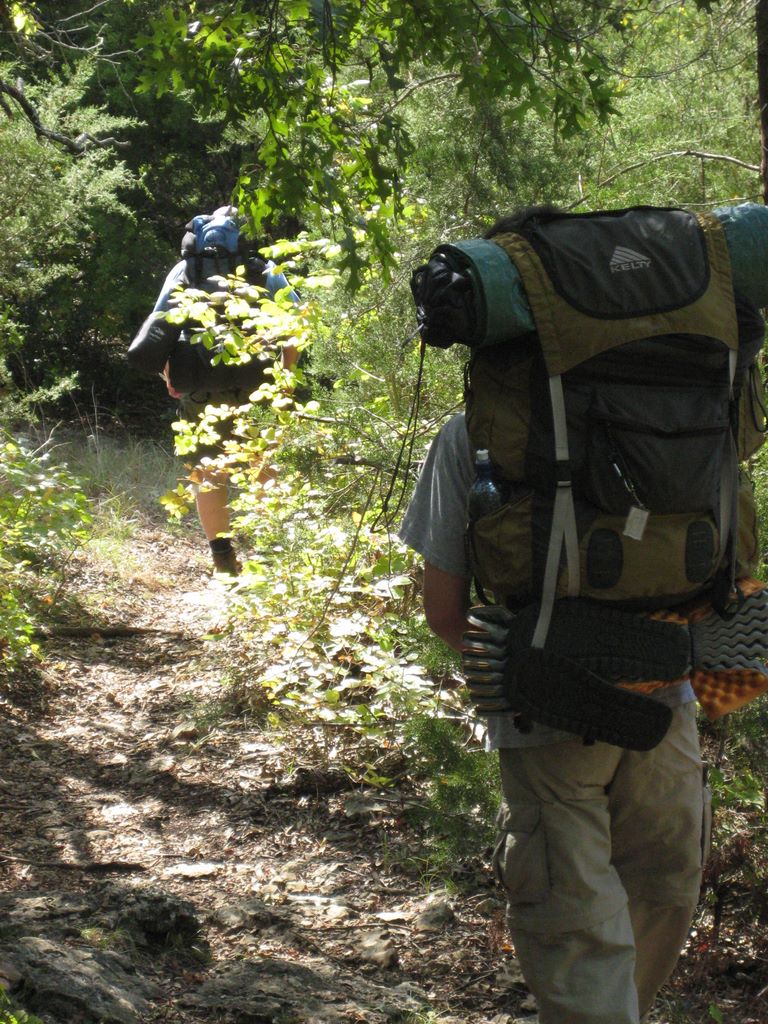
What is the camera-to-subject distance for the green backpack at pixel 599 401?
2.22 m

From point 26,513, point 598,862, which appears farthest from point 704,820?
point 26,513

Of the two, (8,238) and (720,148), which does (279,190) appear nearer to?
(720,148)

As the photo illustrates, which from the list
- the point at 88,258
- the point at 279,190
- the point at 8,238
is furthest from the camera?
the point at 88,258

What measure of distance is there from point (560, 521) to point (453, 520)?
1.04 feet

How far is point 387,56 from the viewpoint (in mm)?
3400

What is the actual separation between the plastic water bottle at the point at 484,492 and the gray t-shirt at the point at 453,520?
0.36ft

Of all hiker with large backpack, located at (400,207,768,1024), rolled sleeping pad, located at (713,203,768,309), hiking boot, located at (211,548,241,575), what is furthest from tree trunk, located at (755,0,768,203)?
hiking boot, located at (211,548,241,575)

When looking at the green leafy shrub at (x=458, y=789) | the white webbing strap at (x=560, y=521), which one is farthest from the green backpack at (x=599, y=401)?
the green leafy shrub at (x=458, y=789)

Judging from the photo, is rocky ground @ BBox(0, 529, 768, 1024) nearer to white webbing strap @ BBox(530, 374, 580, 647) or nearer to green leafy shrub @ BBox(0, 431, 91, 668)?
green leafy shrub @ BBox(0, 431, 91, 668)

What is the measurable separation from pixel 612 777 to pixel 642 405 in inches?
31.2

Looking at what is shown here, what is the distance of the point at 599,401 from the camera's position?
7.34 feet

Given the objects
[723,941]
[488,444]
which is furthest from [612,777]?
[723,941]

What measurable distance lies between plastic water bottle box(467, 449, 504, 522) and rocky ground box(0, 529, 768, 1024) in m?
1.47

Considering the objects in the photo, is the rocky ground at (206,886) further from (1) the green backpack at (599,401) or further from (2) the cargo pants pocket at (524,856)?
(1) the green backpack at (599,401)
